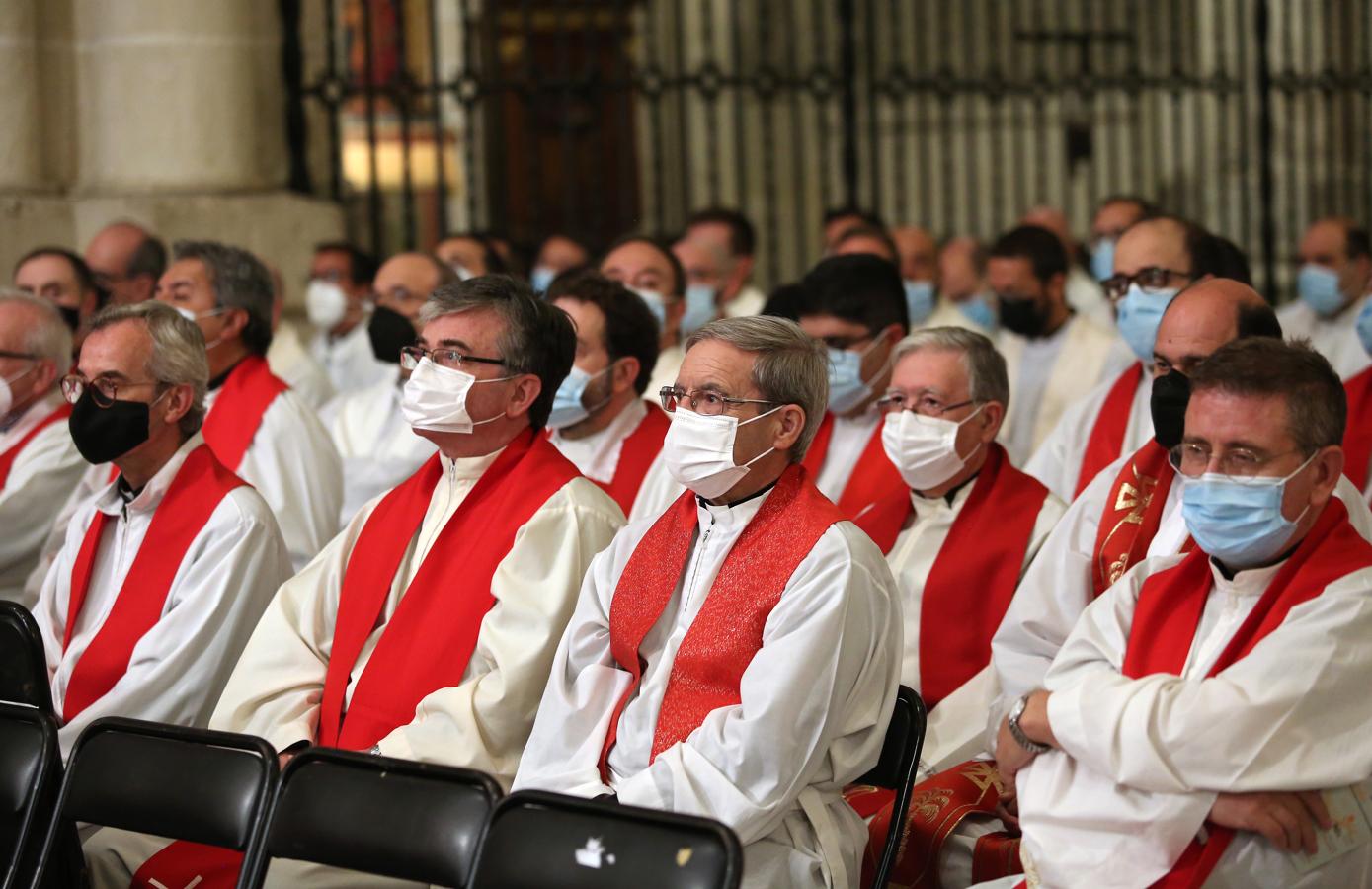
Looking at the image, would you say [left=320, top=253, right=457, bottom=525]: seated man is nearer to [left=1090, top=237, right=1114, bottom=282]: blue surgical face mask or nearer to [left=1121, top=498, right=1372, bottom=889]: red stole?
[left=1090, top=237, right=1114, bottom=282]: blue surgical face mask

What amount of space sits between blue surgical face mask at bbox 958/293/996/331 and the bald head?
4.17 m

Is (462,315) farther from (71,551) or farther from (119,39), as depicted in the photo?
(119,39)

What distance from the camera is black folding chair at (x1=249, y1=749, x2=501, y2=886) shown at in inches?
128

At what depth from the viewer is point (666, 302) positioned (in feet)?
22.6

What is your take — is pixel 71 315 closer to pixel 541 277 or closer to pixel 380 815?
pixel 541 277

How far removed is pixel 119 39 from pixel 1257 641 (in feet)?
22.5

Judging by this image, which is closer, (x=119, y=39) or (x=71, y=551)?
(x=71, y=551)

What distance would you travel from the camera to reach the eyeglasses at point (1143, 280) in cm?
533

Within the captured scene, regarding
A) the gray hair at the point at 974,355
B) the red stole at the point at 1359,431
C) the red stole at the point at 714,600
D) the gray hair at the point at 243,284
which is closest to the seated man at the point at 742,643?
the red stole at the point at 714,600

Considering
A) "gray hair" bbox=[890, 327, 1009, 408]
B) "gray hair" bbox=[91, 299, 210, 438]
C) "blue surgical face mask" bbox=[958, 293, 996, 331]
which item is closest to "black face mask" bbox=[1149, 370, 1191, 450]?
"gray hair" bbox=[890, 327, 1009, 408]

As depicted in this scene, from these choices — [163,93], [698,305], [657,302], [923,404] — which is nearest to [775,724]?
[923,404]

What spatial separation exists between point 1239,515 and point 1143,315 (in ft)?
6.86

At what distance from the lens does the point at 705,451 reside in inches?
150

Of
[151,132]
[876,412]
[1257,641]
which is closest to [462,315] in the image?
[876,412]
